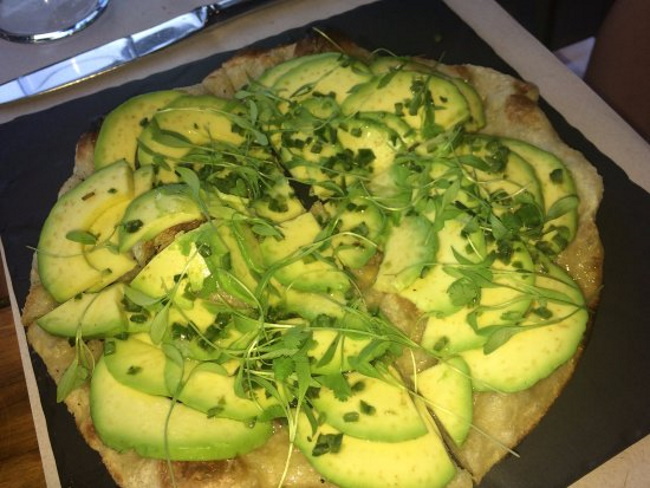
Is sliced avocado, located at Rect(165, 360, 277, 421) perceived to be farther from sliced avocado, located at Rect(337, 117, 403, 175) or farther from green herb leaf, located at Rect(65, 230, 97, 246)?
sliced avocado, located at Rect(337, 117, 403, 175)

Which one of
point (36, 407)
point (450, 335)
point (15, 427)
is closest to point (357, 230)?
point (450, 335)

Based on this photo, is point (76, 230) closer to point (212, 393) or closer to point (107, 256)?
point (107, 256)

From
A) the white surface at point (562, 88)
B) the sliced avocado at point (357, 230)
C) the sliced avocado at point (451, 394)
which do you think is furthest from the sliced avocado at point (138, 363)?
the white surface at point (562, 88)

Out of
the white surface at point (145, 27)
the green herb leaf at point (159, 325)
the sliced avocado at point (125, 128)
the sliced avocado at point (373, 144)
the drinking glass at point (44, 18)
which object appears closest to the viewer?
the green herb leaf at point (159, 325)

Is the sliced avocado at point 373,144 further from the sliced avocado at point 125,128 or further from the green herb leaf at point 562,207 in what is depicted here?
the sliced avocado at point 125,128

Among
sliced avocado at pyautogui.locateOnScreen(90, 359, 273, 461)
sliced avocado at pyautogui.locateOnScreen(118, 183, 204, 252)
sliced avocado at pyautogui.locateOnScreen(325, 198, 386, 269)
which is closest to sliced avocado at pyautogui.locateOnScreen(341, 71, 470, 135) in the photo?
sliced avocado at pyautogui.locateOnScreen(325, 198, 386, 269)

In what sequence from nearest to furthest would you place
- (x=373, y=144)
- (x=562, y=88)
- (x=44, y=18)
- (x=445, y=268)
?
1. (x=445, y=268)
2. (x=373, y=144)
3. (x=562, y=88)
4. (x=44, y=18)
